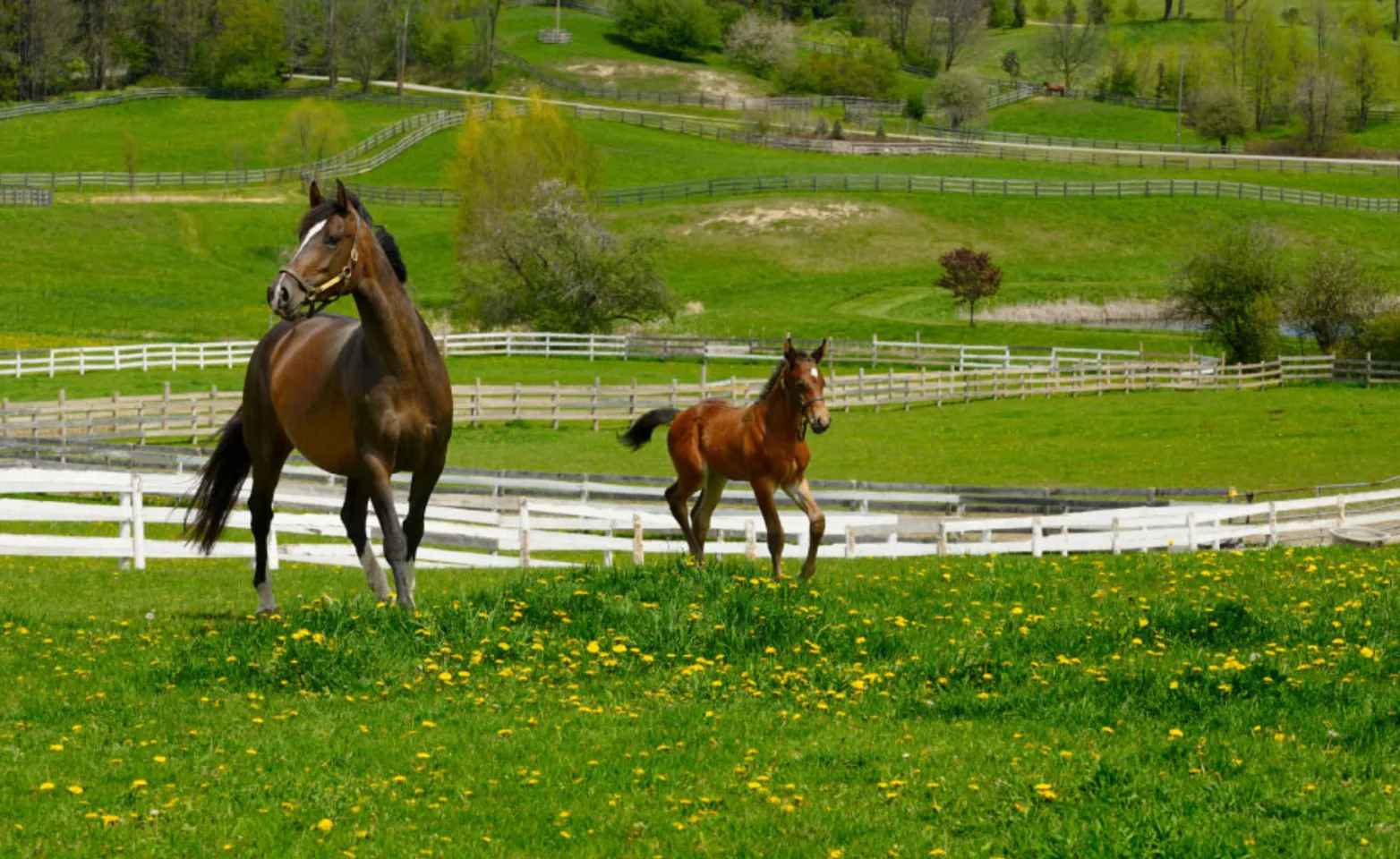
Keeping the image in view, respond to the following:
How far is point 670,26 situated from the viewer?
162m

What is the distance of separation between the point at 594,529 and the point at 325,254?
9.72m

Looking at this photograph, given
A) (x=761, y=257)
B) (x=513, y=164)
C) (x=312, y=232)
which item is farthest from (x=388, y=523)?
(x=761, y=257)

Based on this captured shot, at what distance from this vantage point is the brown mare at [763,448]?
49.0ft

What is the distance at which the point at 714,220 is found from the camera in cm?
9975

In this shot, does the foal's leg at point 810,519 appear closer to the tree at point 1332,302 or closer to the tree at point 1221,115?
the tree at point 1332,302

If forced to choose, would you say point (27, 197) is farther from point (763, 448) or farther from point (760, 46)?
point (763, 448)

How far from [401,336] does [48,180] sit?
102 metres

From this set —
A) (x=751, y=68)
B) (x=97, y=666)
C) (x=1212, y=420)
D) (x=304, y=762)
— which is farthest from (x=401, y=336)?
(x=751, y=68)

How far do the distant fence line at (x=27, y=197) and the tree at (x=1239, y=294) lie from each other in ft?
213

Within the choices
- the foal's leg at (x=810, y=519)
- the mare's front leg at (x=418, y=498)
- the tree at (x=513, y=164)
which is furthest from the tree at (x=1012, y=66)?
the mare's front leg at (x=418, y=498)

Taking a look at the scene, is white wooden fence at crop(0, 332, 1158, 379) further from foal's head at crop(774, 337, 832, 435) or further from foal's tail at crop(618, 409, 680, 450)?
foal's head at crop(774, 337, 832, 435)

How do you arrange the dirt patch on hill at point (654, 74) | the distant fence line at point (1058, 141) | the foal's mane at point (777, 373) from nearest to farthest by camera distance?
1. the foal's mane at point (777, 373)
2. the distant fence line at point (1058, 141)
3. the dirt patch on hill at point (654, 74)

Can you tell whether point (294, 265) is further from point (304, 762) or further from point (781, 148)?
point (781, 148)

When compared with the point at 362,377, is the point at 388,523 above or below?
below
